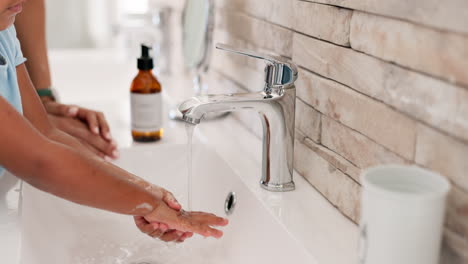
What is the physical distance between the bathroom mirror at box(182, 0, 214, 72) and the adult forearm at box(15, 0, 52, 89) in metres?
0.36

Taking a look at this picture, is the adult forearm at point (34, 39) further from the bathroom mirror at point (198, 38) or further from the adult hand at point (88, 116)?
the bathroom mirror at point (198, 38)

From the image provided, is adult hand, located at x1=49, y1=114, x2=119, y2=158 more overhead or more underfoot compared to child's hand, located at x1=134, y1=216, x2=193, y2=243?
more overhead

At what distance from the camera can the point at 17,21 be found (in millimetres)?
1485

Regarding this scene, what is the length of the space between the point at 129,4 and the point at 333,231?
188 centimetres

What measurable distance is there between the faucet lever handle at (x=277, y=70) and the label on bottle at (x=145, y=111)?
369 millimetres

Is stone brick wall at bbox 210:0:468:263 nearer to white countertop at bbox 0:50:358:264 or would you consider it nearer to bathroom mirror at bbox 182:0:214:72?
white countertop at bbox 0:50:358:264

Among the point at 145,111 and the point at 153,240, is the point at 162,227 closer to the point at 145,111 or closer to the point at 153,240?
the point at 153,240

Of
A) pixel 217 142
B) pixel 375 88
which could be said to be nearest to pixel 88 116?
pixel 217 142

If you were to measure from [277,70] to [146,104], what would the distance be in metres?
0.42

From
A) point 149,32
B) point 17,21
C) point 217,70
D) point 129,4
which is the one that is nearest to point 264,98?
point 217,70

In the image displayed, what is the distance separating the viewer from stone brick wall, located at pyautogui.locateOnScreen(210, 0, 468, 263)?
66cm

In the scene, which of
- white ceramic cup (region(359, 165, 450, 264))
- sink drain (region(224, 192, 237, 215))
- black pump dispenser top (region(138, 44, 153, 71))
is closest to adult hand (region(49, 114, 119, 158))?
black pump dispenser top (region(138, 44, 153, 71))

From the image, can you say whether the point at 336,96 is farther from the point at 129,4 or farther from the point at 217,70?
the point at 129,4

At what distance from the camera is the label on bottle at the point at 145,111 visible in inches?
51.1
